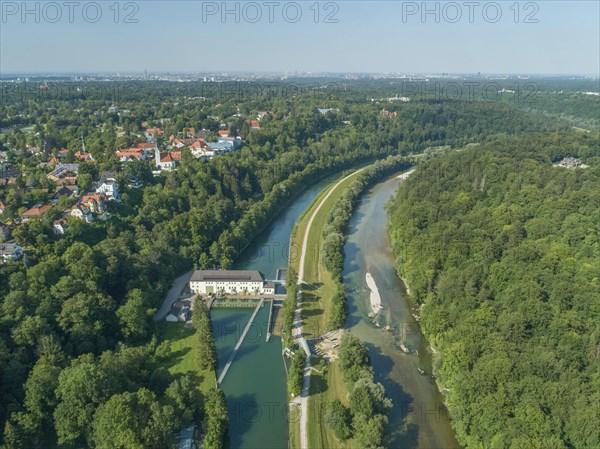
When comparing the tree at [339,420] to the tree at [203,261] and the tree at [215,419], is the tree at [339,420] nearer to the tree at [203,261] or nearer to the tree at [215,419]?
the tree at [215,419]

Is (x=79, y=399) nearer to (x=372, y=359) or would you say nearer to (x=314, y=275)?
(x=372, y=359)

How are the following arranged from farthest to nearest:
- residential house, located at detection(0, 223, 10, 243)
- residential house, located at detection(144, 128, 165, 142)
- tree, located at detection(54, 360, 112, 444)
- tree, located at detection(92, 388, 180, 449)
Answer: residential house, located at detection(144, 128, 165, 142) → residential house, located at detection(0, 223, 10, 243) → tree, located at detection(54, 360, 112, 444) → tree, located at detection(92, 388, 180, 449)

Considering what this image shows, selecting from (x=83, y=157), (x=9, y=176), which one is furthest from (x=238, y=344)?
(x=83, y=157)

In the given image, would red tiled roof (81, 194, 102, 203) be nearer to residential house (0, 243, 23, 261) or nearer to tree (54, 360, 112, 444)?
residential house (0, 243, 23, 261)

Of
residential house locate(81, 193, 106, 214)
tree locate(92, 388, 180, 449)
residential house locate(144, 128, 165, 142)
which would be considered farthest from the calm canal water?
residential house locate(144, 128, 165, 142)

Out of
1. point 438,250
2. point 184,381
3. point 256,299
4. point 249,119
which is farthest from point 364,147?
point 184,381

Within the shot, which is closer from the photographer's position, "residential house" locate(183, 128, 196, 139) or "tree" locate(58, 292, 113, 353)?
"tree" locate(58, 292, 113, 353)
